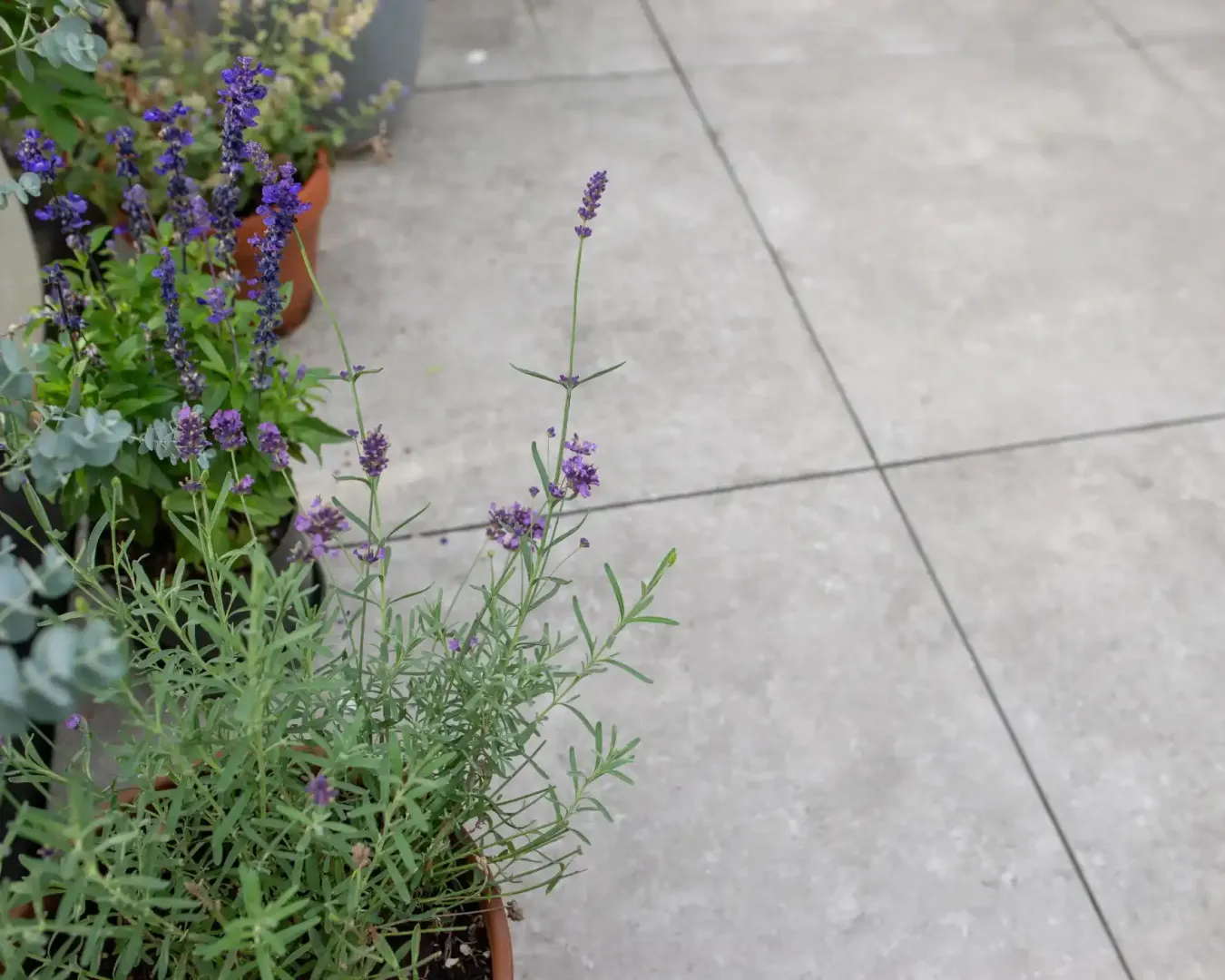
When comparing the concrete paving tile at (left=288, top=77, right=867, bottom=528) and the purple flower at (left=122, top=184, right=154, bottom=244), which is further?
the concrete paving tile at (left=288, top=77, right=867, bottom=528)

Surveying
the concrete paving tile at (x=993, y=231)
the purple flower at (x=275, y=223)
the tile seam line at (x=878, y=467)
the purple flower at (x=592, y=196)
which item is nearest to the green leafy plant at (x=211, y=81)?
the tile seam line at (x=878, y=467)

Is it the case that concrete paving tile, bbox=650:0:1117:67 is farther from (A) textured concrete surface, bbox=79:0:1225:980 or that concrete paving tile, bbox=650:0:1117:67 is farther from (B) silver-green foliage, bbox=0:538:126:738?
(B) silver-green foliage, bbox=0:538:126:738

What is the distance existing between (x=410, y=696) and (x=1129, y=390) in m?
1.90

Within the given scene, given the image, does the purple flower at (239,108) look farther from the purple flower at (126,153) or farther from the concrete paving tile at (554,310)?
the concrete paving tile at (554,310)

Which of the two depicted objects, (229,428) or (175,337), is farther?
(175,337)

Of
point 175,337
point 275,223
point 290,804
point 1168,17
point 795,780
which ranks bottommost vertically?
point 795,780

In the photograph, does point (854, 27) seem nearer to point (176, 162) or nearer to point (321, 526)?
point (176, 162)

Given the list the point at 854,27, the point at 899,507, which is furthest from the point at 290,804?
the point at 854,27

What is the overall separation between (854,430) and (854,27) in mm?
1687

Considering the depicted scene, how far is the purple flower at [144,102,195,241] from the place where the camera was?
1.40 m

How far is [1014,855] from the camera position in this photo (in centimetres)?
167

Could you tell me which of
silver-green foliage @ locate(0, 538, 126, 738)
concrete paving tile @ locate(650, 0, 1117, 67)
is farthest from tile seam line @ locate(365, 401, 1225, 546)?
concrete paving tile @ locate(650, 0, 1117, 67)

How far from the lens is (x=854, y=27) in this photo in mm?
3287

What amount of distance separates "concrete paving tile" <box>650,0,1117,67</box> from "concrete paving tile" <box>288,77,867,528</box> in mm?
414
